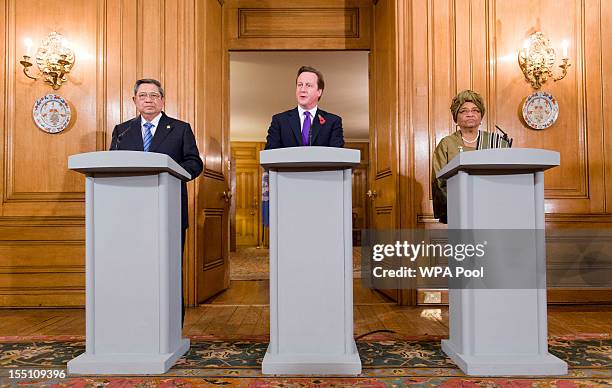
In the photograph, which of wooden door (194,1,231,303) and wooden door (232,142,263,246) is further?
wooden door (232,142,263,246)

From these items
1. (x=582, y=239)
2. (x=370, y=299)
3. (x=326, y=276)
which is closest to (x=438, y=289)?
(x=370, y=299)

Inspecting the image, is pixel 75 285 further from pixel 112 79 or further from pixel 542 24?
pixel 542 24

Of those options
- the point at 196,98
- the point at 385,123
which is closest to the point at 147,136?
the point at 196,98

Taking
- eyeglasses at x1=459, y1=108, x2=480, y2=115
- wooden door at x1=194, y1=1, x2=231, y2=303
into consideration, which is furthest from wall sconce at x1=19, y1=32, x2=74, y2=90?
eyeglasses at x1=459, y1=108, x2=480, y2=115

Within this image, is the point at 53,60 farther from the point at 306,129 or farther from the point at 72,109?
the point at 306,129

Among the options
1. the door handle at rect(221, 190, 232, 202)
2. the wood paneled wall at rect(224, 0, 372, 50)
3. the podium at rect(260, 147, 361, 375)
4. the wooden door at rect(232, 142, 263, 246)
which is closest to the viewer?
the podium at rect(260, 147, 361, 375)

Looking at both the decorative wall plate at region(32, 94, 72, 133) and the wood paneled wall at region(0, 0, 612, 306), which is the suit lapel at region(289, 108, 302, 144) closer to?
the wood paneled wall at region(0, 0, 612, 306)

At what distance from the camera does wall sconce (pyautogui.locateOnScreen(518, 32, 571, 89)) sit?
4.15 meters

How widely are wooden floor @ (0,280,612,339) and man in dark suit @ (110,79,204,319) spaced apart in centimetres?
84

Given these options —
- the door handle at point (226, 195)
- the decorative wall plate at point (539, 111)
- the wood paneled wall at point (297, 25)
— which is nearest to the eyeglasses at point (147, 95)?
the door handle at point (226, 195)

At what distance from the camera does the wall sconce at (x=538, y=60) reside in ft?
13.6

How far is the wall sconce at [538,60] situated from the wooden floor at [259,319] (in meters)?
1.86

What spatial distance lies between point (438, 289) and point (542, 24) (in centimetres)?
234

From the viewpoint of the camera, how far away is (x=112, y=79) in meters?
4.20
